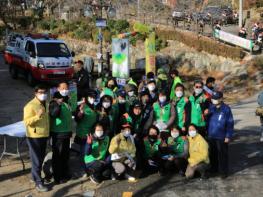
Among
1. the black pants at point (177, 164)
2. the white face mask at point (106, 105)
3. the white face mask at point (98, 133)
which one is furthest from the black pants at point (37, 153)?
the black pants at point (177, 164)

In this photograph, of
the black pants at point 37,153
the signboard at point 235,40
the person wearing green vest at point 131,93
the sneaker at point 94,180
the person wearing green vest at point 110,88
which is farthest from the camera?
the signboard at point 235,40

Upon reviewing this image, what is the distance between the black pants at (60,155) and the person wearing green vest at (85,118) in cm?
40

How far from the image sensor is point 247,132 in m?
13.0

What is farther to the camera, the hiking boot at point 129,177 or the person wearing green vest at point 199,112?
the person wearing green vest at point 199,112

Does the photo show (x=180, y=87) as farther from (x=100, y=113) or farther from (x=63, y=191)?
(x=63, y=191)

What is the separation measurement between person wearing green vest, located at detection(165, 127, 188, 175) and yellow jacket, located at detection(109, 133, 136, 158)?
776mm

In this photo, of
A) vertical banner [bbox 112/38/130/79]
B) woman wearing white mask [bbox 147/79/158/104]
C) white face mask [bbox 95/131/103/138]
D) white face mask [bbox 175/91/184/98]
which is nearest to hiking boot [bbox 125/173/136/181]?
white face mask [bbox 95/131/103/138]

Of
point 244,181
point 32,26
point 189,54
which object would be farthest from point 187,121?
point 32,26

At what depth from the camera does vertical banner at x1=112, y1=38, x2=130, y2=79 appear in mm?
16719

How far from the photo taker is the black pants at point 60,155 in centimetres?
869

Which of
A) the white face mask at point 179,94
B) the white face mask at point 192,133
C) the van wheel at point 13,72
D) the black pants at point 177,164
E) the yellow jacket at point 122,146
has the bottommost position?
the van wheel at point 13,72

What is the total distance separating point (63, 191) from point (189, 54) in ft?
71.3

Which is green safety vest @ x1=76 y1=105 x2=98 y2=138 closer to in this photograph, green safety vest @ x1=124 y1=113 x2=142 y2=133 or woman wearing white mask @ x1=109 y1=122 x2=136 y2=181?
woman wearing white mask @ x1=109 y1=122 x2=136 y2=181

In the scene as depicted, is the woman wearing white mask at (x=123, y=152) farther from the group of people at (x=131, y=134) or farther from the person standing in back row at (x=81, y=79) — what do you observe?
the person standing in back row at (x=81, y=79)
